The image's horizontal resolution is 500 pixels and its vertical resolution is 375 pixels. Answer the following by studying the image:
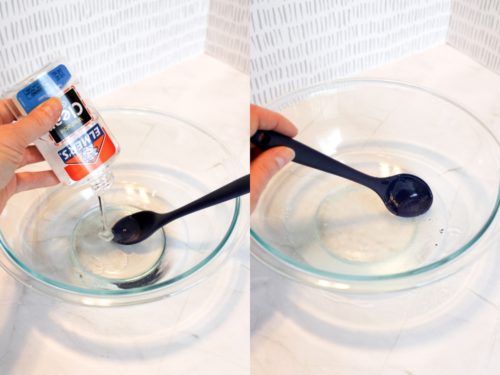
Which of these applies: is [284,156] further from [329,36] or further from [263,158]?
[329,36]

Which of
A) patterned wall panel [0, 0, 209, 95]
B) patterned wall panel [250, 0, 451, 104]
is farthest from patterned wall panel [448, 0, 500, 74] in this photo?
patterned wall panel [0, 0, 209, 95]

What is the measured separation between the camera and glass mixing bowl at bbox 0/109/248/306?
63 centimetres

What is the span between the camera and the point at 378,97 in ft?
2.72

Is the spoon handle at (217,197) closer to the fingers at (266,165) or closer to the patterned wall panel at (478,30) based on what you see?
the fingers at (266,165)

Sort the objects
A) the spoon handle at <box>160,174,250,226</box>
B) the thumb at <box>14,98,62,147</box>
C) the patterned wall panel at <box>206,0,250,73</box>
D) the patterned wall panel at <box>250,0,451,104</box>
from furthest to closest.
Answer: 1. the patterned wall panel at <box>206,0,250,73</box>
2. the patterned wall panel at <box>250,0,451,104</box>
3. the spoon handle at <box>160,174,250,226</box>
4. the thumb at <box>14,98,62,147</box>

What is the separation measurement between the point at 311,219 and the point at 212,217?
4.8 inches

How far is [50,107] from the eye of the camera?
1.93 feet

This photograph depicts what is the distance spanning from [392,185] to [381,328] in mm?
213

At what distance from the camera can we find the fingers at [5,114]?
2.21ft

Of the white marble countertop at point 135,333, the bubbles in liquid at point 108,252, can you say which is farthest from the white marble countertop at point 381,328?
the bubbles in liquid at point 108,252

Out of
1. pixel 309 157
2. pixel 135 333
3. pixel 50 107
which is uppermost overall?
pixel 50 107

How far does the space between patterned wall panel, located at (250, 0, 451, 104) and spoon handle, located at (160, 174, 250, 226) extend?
0.19 meters

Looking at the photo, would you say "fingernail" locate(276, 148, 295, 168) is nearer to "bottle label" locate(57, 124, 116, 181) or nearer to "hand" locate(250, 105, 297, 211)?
"hand" locate(250, 105, 297, 211)

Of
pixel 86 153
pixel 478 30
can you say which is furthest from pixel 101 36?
pixel 478 30
